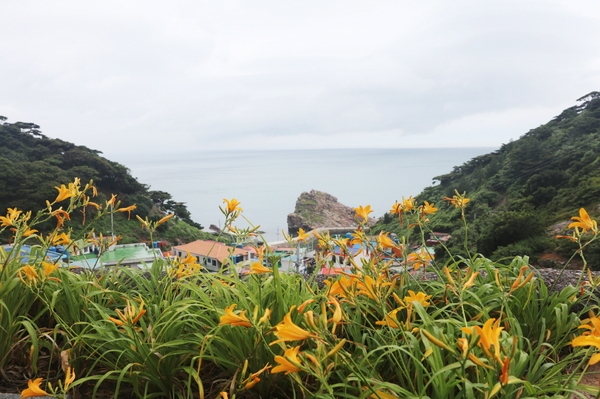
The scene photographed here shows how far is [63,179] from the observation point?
1582 centimetres

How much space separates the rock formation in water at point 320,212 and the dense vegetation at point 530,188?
7.38 m

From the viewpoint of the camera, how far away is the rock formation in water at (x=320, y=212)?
27941 millimetres

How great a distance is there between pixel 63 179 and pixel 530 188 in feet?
66.2

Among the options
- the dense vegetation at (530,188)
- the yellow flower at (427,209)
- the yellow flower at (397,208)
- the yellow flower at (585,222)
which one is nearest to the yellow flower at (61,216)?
the yellow flower at (397,208)

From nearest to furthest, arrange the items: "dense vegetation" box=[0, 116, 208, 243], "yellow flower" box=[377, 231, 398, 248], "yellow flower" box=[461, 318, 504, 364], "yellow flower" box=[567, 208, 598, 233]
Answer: "yellow flower" box=[461, 318, 504, 364] < "yellow flower" box=[567, 208, 598, 233] < "yellow flower" box=[377, 231, 398, 248] < "dense vegetation" box=[0, 116, 208, 243]

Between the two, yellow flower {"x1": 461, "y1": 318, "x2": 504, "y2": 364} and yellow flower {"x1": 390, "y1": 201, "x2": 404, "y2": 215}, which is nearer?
yellow flower {"x1": 461, "y1": 318, "x2": 504, "y2": 364}

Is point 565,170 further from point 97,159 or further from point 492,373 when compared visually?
point 97,159

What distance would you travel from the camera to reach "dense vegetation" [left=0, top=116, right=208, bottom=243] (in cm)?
1367

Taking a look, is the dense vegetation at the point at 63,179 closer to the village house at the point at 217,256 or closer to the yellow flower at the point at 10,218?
the village house at the point at 217,256

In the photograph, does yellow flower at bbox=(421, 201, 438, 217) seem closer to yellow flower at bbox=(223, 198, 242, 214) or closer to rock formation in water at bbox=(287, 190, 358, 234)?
yellow flower at bbox=(223, 198, 242, 214)

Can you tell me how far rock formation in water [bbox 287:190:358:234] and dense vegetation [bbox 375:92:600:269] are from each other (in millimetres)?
7379

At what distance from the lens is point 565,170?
17844 mm

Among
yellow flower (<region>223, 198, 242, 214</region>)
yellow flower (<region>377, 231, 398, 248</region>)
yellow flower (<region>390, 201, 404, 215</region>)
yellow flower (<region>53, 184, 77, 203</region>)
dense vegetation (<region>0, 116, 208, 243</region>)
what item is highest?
dense vegetation (<region>0, 116, 208, 243</region>)

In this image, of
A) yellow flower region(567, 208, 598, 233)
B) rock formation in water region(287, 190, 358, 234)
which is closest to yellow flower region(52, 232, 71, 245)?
yellow flower region(567, 208, 598, 233)
